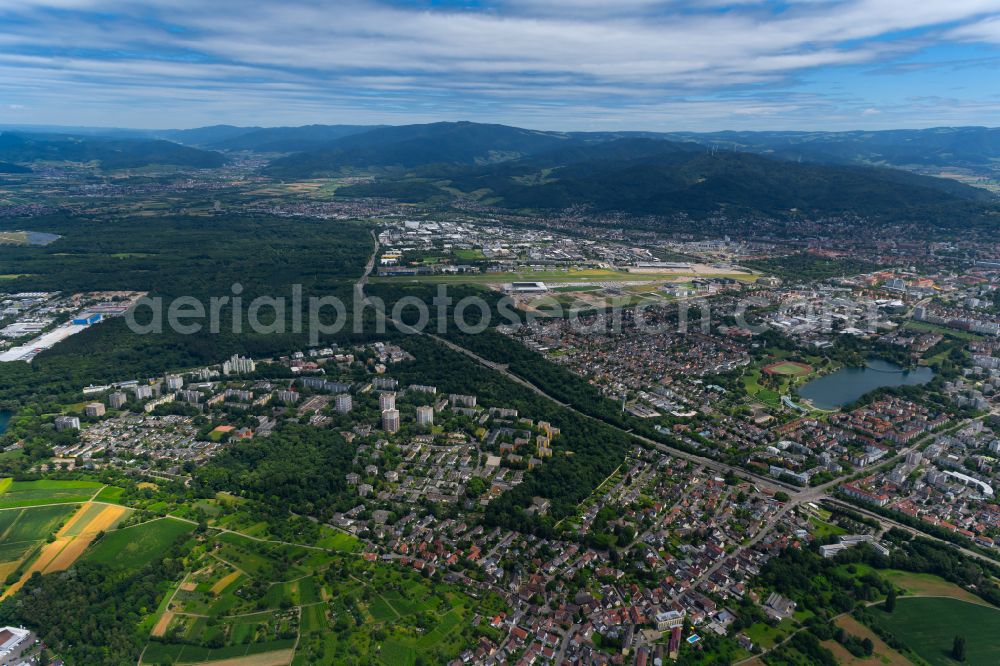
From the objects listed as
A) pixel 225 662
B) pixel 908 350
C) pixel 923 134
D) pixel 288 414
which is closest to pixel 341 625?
pixel 225 662

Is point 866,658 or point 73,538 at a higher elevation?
point 866,658

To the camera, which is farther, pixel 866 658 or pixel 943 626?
pixel 943 626

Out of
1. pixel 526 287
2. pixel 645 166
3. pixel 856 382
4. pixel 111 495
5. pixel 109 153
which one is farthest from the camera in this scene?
pixel 109 153

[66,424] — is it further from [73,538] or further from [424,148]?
[424,148]

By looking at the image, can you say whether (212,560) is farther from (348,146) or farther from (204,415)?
(348,146)

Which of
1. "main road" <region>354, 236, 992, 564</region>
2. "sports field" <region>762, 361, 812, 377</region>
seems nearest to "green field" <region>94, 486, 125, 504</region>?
"main road" <region>354, 236, 992, 564</region>

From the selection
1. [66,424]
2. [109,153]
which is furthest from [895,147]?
[109,153]

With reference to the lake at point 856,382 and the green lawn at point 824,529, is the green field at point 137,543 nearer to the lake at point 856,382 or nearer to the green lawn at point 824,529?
the green lawn at point 824,529
